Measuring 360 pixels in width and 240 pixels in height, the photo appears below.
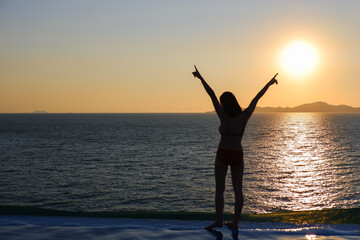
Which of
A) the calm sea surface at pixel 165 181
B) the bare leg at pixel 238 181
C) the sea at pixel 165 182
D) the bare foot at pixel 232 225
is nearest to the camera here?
the bare leg at pixel 238 181

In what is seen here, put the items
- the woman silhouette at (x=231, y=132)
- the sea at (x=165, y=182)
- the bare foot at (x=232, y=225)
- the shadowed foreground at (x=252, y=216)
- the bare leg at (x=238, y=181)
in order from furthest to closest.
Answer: the sea at (x=165, y=182), the shadowed foreground at (x=252, y=216), the bare foot at (x=232, y=225), the bare leg at (x=238, y=181), the woman silhouette at (x=231, y=132)

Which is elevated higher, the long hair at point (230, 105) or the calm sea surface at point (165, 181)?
the long hair at point (230, 105)

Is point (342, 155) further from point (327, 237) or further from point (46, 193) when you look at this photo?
point (327, 237)

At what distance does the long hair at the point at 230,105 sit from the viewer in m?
5.73

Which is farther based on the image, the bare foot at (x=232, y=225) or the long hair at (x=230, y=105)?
the bare foot at (x=232, y=225)

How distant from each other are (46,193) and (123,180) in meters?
7.40

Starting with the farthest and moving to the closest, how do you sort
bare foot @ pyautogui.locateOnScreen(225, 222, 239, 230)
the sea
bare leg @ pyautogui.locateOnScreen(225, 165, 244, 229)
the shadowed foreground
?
the sea
the shadowed foreground
bare foot @ pyautogui.locateOnScreen(225, 222, 239, 230)
bare leg @ pyautogui.locateOnScreen(225, 165, 244, 229)

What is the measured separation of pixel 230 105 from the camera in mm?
5738

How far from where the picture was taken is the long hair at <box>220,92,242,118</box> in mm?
5730

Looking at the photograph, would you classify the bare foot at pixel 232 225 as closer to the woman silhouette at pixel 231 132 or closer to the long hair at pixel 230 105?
the woman silhouette at pixel 231 132

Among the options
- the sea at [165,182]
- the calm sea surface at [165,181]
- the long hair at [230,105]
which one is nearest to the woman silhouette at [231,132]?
the long hair at [230,105]

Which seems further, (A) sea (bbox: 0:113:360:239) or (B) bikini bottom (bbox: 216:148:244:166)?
(A) sea (bbox: 0:113:360:239)

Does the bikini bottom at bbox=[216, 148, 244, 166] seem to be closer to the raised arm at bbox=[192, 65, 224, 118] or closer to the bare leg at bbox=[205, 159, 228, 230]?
the bare leg at bbox=[205, 159, 228, 230]

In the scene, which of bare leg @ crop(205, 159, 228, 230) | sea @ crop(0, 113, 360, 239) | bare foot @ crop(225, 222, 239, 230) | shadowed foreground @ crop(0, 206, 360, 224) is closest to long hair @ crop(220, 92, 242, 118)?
bare leg @ crop(205, 159, 228, 230)
